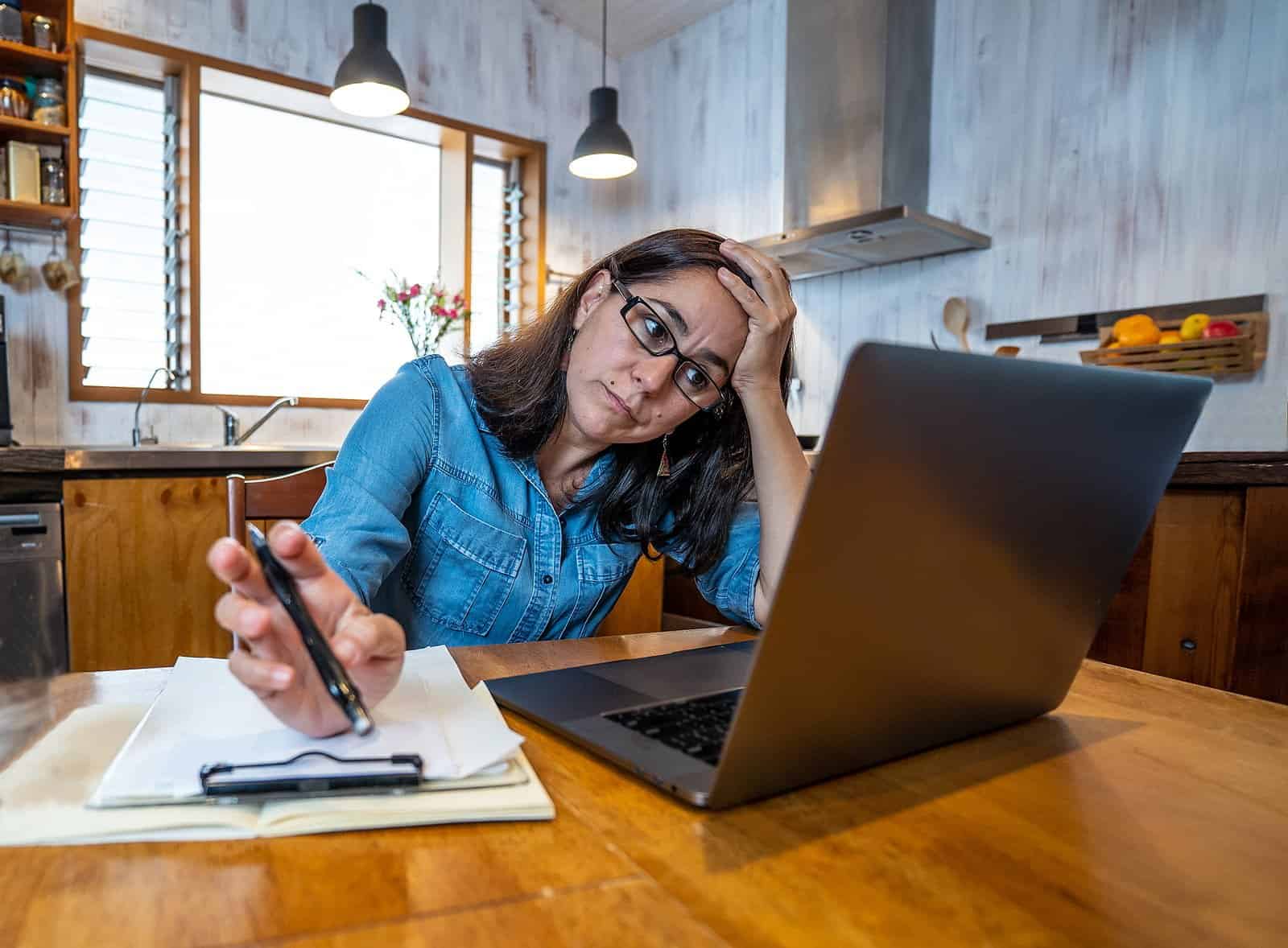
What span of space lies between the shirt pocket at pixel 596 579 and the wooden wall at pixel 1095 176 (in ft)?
2.95

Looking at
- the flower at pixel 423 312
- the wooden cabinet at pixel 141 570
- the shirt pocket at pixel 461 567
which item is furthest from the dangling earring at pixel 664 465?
the flower at pixel 423 312

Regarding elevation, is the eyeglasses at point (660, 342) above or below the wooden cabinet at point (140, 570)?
above

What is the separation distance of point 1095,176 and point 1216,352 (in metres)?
0.69

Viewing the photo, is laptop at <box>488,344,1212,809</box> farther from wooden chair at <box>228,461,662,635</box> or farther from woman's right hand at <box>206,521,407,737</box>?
wooden chair at <box>228,461,662,635</box>

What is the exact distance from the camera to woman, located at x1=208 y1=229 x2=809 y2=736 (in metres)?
0.99

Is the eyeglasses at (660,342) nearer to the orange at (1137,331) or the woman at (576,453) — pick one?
the woman at (576,453)

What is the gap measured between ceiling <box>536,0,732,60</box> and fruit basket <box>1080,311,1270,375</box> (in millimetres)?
2414

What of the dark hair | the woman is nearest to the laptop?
the woman

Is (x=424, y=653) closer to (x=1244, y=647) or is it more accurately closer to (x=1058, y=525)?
(x=1058, y=525)

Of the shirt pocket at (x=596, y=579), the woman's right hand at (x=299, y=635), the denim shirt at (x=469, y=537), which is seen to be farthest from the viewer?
the shirt pocket at (x=596, y=579)

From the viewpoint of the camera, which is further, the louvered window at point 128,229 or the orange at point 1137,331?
the louvered window at point 128,229

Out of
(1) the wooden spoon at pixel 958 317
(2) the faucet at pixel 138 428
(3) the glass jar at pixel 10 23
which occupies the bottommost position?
(2) the faucet at pixel 138 428

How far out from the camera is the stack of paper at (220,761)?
1.35 feet

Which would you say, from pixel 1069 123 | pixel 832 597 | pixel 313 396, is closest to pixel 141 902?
pixel 832 597
